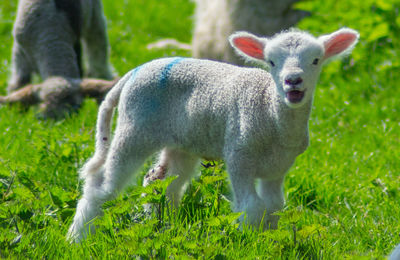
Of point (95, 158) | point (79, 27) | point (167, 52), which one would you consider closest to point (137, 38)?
point (167, 52)

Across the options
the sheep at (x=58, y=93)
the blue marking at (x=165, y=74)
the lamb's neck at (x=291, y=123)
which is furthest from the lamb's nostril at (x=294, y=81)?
the sheep at (x=58, y=93)

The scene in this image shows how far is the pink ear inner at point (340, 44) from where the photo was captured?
11.5 ft

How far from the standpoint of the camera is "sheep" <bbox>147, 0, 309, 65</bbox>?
322 inches

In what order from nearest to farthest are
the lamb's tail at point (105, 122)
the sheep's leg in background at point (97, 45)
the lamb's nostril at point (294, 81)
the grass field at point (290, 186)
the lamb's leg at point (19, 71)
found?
the lamb's nostril at point (294, 81)
the grass field at point (290, 186)
the lamb's tail at point (105, 122)
the lamb's leg at point (19, 71)
the sheep's leg in background at point (97, 45)

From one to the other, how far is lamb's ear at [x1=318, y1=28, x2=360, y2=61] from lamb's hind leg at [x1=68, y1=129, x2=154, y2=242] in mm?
1231

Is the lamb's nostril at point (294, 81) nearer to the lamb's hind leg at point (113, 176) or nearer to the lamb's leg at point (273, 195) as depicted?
the lamb's leg at point (273, 195)

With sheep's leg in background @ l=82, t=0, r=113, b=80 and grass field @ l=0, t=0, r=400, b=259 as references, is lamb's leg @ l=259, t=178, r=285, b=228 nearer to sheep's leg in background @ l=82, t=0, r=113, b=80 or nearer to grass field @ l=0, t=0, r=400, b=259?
grass field @ l=0, t=0, r=400, b=259

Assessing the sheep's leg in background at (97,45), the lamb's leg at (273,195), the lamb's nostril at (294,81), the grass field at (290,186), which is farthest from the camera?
the sheep's leg in background at (97,45)

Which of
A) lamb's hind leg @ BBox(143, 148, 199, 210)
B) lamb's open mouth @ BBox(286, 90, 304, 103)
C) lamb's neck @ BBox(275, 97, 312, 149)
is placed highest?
lamb's open mouth @ BBox(286, 90, 304, 103)

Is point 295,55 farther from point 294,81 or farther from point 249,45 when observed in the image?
point 249,45

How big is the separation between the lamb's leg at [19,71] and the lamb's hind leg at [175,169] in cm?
339

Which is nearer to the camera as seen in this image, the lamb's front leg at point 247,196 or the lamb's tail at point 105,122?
the lamb's front leg at point 247,196

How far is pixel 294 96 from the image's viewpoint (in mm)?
3219

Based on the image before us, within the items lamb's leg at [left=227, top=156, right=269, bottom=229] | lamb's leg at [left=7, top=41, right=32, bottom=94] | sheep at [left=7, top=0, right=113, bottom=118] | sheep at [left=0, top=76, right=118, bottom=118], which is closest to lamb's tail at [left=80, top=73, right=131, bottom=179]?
lamb's leg at [left=227, top=156, right=269, bottom=229]
